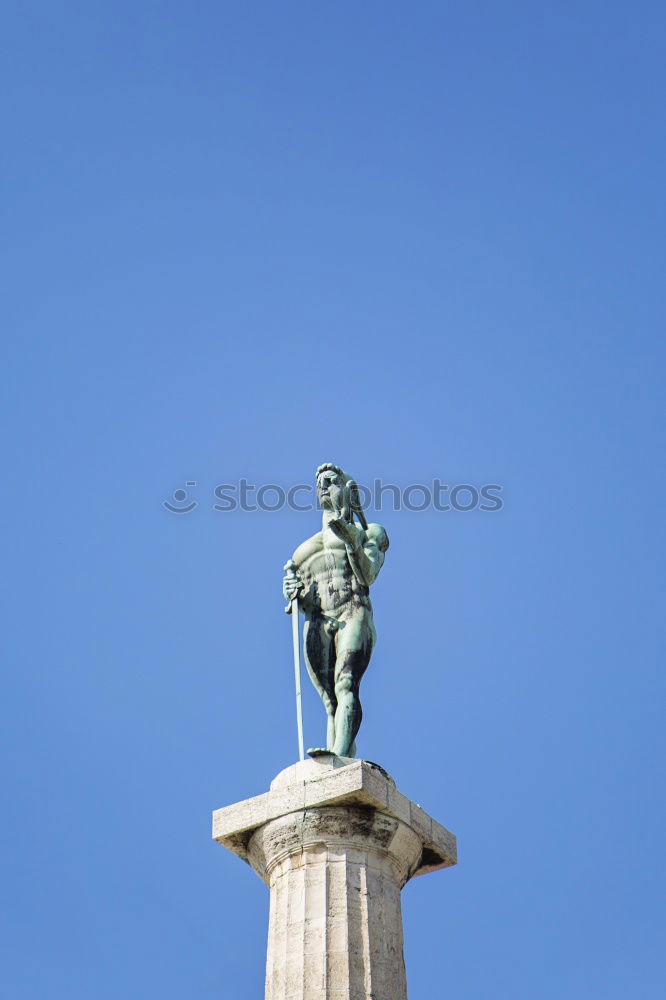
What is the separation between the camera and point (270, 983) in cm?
1259

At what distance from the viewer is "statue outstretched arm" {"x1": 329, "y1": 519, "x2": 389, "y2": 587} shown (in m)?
15.3

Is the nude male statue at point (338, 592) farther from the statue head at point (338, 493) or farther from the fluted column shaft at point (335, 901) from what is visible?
the fluted column shaft at point (335, 901)

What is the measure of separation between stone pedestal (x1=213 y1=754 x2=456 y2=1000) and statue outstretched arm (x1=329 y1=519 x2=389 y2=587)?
2585mm

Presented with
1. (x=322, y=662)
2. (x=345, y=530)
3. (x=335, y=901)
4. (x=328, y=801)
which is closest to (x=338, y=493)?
(x=345, y=530)

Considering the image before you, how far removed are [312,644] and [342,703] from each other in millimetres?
944

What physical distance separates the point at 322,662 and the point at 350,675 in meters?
0.49

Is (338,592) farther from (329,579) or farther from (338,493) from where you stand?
(338,493)

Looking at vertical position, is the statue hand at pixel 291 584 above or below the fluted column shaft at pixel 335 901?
above

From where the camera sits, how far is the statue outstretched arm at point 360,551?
15.3 m

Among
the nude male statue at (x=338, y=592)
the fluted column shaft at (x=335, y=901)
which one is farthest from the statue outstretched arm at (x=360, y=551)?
the fluted column shaft at (x=335, y=901)

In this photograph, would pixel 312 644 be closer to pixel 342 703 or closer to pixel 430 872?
pixel 342 703

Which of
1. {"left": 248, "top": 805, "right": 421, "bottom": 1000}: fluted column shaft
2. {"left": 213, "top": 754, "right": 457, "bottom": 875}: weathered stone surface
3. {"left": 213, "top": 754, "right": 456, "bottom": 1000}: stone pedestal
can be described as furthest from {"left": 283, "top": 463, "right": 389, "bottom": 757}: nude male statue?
{"left": 248, "top": 805, "right": 421, "bottom": 1000}: fluted column shaft

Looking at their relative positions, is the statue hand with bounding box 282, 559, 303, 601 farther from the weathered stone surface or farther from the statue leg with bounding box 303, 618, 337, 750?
the weathered stone surface

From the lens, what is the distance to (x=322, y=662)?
15.0 metres
